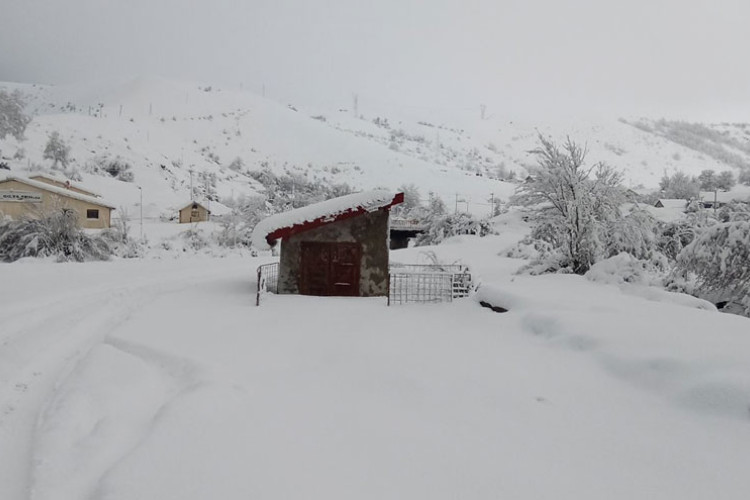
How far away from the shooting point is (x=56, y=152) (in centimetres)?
5481

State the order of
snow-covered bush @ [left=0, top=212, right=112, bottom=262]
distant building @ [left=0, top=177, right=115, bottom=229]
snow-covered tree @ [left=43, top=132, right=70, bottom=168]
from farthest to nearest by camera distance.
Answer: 1. snow-covered tree @ [left=43, top=132, right=70, bottom=168]
2. distant building @ [left=0, top=177, right=115, bottom=229]
3. snow-covered bush @ [left=0, top=212, right=112, bottom=262]

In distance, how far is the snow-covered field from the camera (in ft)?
13.7

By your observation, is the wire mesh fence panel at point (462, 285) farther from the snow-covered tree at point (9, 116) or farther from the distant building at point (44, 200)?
the snow-covered tree at point (9, 116)

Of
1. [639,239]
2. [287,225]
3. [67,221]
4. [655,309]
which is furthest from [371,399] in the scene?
[67,221]

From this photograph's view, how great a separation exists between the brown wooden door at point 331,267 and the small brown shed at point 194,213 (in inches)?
1387

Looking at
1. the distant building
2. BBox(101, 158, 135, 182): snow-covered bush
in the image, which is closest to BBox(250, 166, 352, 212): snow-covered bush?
BBox(101, 158, 135, 182): snow-covered bush

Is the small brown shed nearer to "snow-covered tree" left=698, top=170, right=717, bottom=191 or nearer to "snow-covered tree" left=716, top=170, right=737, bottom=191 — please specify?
"snow-covered tree" left=698, top=170, right=717, bottom=191

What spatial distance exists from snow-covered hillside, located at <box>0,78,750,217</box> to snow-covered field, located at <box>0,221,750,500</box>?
15546mm

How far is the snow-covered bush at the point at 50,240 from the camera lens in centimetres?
2369

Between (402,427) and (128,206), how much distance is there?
51.3m

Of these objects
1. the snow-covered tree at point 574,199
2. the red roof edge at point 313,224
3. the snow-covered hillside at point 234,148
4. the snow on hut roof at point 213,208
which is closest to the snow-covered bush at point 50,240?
the red roof edge at point 313,224

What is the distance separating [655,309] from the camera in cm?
973

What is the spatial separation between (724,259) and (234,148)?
85951 mm

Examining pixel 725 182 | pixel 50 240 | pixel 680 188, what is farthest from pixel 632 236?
pixel 725 182
